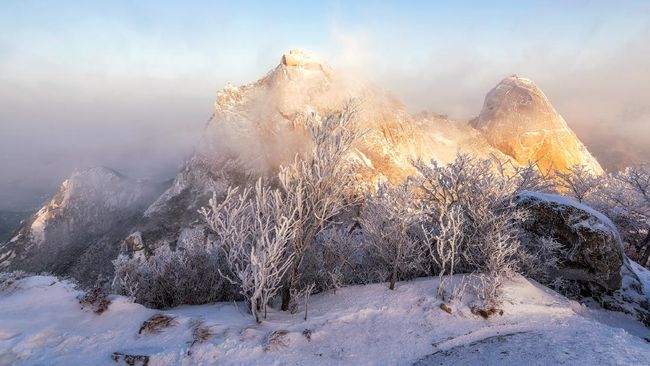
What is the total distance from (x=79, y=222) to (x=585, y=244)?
293ft

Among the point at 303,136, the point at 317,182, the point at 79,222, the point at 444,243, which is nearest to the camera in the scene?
the point at 317,182

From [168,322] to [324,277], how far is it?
4072mm

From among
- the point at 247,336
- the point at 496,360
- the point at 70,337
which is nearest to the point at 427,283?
the point at 496,360

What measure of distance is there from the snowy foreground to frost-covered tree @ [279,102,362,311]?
149 centimetres

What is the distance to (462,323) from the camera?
7234mm

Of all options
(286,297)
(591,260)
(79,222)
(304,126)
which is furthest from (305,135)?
(79,222)

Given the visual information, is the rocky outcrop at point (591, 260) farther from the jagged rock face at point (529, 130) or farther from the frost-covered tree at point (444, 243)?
the jagged rock face at point (529, 130)

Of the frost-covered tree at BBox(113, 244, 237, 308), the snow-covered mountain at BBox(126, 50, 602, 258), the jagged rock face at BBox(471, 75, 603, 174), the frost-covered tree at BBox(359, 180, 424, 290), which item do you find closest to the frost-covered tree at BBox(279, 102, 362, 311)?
the frost-covered tree at BBox(359, 180, 424, 290)

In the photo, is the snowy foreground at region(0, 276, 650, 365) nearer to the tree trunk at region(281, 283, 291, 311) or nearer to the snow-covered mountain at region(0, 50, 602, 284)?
the tree trunk at region(281, 283, 291, 311)

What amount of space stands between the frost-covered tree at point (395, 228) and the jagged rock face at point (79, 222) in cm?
5514

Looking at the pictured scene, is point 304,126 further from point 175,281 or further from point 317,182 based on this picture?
point 317,182

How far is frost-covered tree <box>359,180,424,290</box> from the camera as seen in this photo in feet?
29.8

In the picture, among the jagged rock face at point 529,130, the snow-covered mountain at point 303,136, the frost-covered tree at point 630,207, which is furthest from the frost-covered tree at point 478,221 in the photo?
the jagged rock face at point 529,130

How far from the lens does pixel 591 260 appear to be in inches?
399
